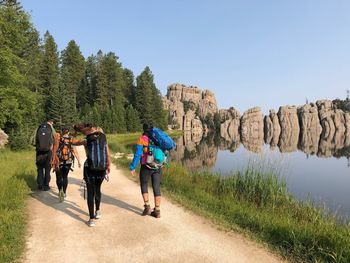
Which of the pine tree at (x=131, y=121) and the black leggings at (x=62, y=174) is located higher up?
the pine tree at (x=131, y=121)

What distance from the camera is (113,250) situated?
539 centimetres

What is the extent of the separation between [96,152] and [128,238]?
1.96 meters

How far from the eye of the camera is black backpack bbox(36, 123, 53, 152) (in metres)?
10.1

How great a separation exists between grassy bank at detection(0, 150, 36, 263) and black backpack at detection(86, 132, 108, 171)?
198 centimetres

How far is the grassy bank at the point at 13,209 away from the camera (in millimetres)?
5281

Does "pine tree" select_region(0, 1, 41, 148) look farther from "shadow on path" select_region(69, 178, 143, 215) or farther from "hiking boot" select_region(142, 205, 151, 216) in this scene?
"hiking boot" select_region(142, 205, 151, 216)

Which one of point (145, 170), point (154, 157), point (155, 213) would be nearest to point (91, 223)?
point (155, 213)

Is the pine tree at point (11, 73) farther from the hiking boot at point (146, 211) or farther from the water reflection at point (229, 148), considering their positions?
the hiking boot at point (146, 211)

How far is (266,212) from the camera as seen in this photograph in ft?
28.3

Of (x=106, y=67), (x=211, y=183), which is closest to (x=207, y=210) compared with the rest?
(x=211, y=183)

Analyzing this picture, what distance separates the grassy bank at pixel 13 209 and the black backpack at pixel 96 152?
1977mm

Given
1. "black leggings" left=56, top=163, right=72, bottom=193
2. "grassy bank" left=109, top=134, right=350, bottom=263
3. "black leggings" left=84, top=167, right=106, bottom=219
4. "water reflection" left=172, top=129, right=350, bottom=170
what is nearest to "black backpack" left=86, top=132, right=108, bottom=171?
"black leggings" left=84, top=167, right=106, bottom=219

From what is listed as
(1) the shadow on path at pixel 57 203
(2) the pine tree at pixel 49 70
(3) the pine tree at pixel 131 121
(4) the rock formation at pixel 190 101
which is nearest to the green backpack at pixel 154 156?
(1) the shadow on path at pixel 57 203

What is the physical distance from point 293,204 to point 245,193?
1632 mm
